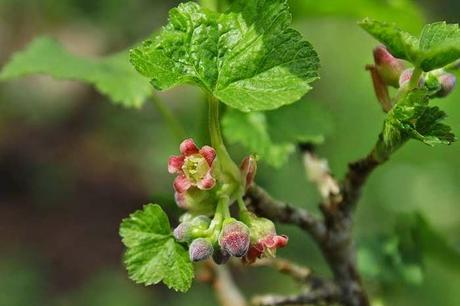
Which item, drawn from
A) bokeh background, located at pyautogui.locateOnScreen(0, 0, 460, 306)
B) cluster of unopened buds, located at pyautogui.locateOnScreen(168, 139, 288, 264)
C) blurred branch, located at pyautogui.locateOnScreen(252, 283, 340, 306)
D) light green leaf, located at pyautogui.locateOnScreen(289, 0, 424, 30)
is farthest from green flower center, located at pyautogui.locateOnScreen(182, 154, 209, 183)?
bokeh background, located at pyautogui.locateOnScreen(0, 0, 460, 306)

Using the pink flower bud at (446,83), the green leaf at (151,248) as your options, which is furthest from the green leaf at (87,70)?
the pink flower bud at (446,83)

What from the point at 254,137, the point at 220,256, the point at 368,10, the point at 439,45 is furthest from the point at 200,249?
the point at 368,10

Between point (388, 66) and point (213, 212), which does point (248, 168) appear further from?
point (388, 66)

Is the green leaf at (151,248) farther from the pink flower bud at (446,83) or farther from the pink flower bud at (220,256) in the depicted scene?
the pink flower bud at (446,83)

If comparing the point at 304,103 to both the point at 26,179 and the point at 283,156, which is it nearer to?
the point at 283,156

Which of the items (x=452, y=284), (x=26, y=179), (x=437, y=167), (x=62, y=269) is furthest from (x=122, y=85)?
(x=26, y=179)

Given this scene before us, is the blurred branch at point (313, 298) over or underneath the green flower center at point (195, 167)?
underneath

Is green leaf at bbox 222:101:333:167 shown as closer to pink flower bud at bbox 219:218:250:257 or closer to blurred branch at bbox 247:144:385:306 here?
blurred branch at bbox 247:144:385:306
